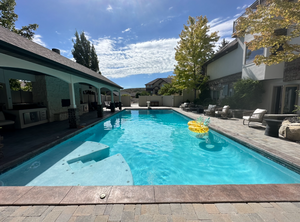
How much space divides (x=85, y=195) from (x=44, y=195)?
690 mm

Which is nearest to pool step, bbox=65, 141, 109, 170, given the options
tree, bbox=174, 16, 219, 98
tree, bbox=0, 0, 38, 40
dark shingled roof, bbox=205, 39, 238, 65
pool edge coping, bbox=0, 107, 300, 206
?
pool edge coping, bbox=0, 107, 300, 206

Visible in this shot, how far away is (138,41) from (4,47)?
16626 mm

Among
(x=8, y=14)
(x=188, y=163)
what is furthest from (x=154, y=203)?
(x=8, y=14)

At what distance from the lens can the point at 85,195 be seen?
7.00 feet

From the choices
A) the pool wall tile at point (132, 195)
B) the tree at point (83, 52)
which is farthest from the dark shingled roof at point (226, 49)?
the tree at point (83, 52)

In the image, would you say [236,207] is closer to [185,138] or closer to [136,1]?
[185,138]

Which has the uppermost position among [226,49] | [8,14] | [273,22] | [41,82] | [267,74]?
[8,14]

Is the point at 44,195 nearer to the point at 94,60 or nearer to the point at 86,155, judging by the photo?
the point at 86,155

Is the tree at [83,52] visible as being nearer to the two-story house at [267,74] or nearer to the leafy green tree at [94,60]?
the leafy green tree at [94,60]

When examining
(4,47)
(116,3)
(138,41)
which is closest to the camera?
(4,47)

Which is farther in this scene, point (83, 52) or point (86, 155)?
point (83, 52)

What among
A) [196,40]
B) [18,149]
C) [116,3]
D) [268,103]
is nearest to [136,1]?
[116,3]

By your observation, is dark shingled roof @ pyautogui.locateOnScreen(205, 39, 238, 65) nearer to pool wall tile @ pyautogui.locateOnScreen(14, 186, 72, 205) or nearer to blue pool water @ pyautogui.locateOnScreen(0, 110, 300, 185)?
blue pool water @ pyautogui.locateOnScreen(0, 110, 300, 185)

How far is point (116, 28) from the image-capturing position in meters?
14.3
